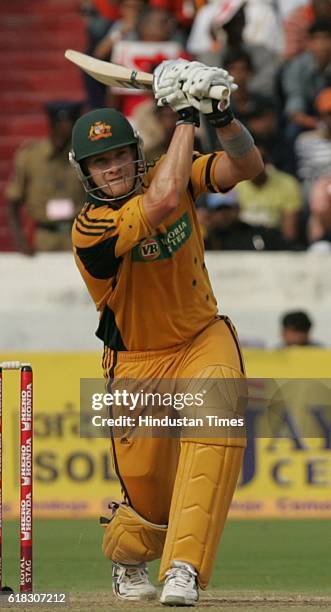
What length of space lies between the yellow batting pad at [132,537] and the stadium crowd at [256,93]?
5323 mm

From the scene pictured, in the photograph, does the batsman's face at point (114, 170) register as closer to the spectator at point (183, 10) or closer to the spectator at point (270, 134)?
the spectator at point (270, 134)

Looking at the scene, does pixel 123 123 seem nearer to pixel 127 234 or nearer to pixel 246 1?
pixel 127 234

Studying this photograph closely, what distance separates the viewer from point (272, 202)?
35.0ft

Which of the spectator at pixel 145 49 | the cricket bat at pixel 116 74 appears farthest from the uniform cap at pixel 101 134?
the spectator at pixel 145 49

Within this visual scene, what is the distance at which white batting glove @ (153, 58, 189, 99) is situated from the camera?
484 cm

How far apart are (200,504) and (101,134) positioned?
139 cm

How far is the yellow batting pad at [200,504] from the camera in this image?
4902 mm

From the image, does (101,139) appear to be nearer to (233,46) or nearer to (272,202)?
(272,202)

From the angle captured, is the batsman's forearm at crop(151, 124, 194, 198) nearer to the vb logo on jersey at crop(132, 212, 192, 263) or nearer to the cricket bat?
the vb logo on jersey at crop(132, 212, 192, 263)

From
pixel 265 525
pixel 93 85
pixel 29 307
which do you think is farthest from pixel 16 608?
pixel 93 85

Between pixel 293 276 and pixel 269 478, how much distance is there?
234cm

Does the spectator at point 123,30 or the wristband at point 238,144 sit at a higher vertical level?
the spectator at point 123,30

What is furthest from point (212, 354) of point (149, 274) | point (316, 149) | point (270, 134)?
point (316, 149)

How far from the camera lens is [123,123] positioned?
5.09 m
